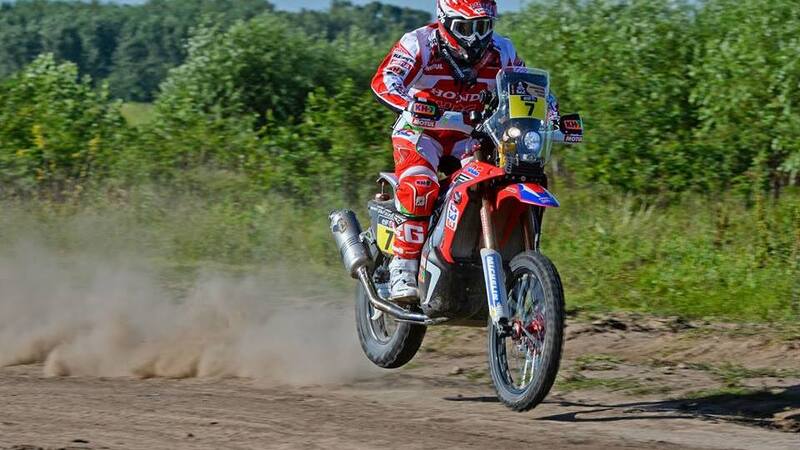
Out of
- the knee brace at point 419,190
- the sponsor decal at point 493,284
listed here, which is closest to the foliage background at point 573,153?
the knee brace at point 419,190

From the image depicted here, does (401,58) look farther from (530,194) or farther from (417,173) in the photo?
(530,194)

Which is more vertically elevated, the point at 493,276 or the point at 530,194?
the point at 530,194

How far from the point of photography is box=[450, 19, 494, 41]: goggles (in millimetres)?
7254

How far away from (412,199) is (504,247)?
677mm

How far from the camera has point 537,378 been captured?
641 centimetres

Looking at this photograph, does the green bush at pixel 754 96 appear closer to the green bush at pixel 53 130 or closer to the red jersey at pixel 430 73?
the red jersey at pixel 430 73

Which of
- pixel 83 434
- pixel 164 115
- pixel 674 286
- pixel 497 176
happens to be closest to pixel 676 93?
pixel 674 286

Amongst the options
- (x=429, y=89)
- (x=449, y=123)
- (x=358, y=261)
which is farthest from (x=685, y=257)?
(x=449, y=123)

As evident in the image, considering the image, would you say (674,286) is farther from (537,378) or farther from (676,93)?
(676,93)

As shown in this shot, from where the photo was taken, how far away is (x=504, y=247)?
7078mm

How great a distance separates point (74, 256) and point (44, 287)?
2800 millimetres

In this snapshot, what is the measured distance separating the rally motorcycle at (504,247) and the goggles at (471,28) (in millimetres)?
366

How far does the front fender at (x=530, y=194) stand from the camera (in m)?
6.39

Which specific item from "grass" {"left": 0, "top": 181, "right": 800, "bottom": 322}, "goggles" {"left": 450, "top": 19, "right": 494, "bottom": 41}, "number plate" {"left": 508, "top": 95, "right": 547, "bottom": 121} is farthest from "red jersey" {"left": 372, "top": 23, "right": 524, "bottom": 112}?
"grass" {"left": 0, "top": 181, "right": 800, "bottom": 322}
